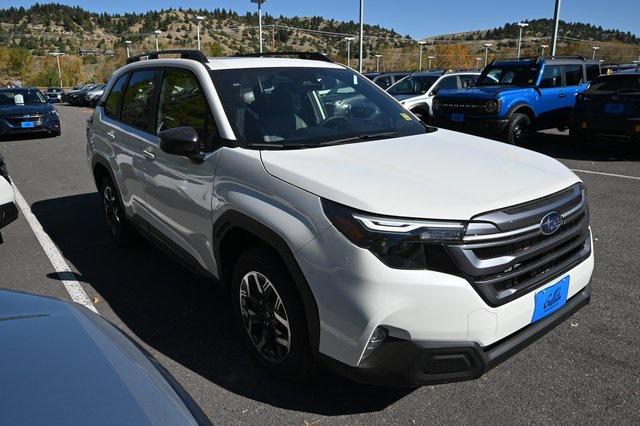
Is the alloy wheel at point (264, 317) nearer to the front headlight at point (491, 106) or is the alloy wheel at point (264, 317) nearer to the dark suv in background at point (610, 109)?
the front headlight at point (491, 106)

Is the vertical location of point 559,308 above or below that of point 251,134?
below

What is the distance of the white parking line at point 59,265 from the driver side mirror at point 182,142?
1.08 m

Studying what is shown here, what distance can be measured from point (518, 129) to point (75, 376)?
10561 mm

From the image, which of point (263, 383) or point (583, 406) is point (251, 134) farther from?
point (583, 406)

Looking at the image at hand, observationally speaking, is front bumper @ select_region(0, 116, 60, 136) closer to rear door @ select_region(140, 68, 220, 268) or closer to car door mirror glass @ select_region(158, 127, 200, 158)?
rear door @ select_region(140, 68, 220, 268)

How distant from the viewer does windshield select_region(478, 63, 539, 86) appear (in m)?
11.1

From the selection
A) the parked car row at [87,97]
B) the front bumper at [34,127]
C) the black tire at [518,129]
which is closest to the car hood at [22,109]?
the front bumper at [34,127]

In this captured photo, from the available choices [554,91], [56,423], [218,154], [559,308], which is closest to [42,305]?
[56,423]

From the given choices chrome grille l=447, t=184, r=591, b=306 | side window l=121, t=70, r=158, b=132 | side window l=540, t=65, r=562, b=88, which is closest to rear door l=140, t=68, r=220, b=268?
side window l=121, t=70, r=158, b=132

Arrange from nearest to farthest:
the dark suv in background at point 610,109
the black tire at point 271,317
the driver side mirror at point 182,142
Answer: the black tire at point 271,317 < the driver side mirror at point 182,142 < the dark suv in background at point 610,109

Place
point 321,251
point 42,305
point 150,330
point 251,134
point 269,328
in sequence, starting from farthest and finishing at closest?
point 150,330 < point 251,134 < point 269,328 < point 321,251 < point 42,305

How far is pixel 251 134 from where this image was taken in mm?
3049

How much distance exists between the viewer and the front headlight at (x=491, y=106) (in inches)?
400

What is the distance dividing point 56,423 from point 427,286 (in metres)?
1.42
